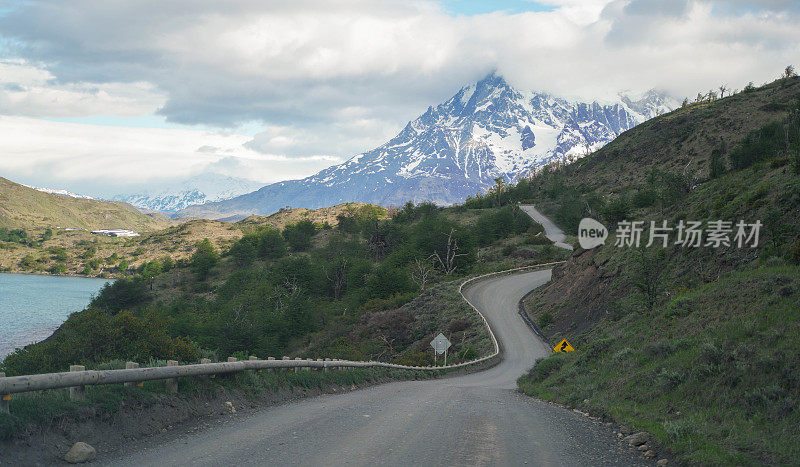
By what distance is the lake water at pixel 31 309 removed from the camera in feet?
219

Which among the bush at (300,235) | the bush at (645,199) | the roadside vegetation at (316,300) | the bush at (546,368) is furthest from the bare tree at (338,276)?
the bush at (546,368)

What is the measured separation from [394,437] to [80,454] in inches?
168

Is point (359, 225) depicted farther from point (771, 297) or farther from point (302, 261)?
point (771, 297)

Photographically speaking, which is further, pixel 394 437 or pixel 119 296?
pixel 119 296

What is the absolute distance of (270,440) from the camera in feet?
24.7

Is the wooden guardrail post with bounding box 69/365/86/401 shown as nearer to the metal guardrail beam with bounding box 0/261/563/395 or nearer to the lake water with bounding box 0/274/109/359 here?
the metal guardrail beam with bounding box 0/261/563/395

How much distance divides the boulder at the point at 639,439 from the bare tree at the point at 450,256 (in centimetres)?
6795

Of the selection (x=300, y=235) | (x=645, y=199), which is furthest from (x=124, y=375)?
(x=300, y=235)

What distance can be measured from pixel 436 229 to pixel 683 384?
79493mm

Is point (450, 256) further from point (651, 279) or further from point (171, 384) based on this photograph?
point (171, 384)

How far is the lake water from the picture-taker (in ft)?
219

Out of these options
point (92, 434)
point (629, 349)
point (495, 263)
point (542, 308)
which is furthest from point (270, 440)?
point (495, 263)

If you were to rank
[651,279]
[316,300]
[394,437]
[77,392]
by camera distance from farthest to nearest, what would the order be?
[316,300]
[651,279]
[394,437]
[77,392]

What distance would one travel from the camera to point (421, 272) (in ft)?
237
